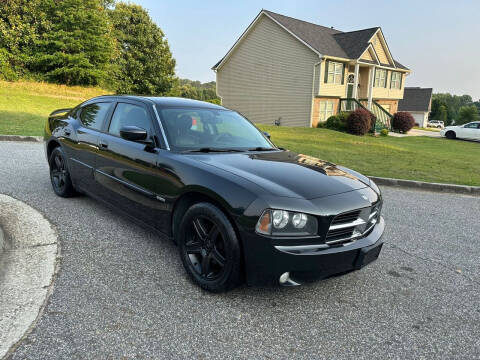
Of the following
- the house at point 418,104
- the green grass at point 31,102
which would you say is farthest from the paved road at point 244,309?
the house at point 418,104

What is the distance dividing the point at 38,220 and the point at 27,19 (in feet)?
107

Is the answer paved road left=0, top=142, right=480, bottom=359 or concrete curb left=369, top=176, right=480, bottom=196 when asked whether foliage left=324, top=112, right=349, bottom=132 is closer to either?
concrete curb left=369, top=176, right=480, bottom=196

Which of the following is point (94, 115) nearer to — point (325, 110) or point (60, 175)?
point (60, 175)

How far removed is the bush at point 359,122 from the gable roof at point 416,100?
1834 inches

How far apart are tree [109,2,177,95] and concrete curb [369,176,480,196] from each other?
128ft

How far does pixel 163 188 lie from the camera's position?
130 inches

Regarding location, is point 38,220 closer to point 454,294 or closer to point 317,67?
point 454,294

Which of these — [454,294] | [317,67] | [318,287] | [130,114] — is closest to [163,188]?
[130,114]

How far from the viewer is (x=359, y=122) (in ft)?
72.6

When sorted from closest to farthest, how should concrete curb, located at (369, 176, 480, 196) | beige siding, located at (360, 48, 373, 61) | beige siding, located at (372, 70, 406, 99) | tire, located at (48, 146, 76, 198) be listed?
tire, located at (48, 146, 76, 198) → concrete curb, located at (369, 176, 480, 196) → beige siding, located at (360, 48, 373, 61) → beige siding, located at (372, 70, 406, 99)

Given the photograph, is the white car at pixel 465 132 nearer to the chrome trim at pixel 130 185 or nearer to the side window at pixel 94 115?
the side window at pixel 94 115

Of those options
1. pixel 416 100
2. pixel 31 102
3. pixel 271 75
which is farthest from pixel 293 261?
pixel 416 100

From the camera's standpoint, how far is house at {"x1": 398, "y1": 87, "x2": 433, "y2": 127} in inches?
2436

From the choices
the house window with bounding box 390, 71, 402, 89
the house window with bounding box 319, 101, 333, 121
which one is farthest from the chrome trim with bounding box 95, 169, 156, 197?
the house window with bounding box 390, 71, 402, 89
